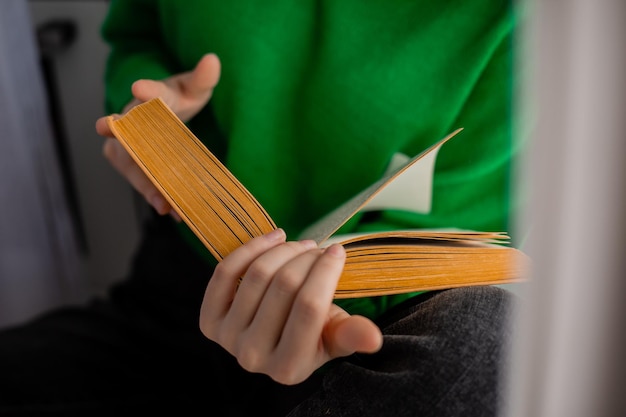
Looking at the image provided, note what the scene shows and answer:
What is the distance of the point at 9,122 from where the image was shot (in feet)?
3.28

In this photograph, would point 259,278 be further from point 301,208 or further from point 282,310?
point 301,208

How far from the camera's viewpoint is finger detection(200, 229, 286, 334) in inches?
16.2

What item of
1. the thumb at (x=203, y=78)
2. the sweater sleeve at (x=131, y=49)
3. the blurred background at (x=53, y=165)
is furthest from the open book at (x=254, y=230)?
the blurred background at (x=53, y=165)

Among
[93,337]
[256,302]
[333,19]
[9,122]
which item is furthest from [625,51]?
[9,122]

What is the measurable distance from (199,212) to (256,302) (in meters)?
0.09

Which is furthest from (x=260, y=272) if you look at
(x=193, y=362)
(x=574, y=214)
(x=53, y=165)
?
(x=53, y=165)

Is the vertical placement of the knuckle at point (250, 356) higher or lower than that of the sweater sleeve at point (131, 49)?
lower

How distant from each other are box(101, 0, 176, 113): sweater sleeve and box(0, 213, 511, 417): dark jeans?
0.26 meters

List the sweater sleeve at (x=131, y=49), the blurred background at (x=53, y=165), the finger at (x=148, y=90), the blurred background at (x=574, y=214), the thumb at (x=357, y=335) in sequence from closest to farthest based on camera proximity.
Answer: the blurred background at (x=574, y=214) < the thumb at (x=357, y=335) < the finger at (x=148, y=90) < the sweater sleeve at (x=131, y=49) < the blurred background at (x=53, y=165)

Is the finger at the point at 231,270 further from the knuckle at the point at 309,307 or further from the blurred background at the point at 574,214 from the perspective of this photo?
the blurred background at the point at 574,214

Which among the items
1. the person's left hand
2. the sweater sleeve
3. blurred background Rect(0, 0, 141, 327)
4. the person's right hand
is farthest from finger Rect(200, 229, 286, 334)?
blurred background Rect(0, 0, 141, 327)

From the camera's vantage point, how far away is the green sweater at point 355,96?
0.62 meters

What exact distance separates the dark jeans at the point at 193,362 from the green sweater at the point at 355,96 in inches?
7.5

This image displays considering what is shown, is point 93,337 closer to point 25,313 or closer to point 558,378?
point 25,313
